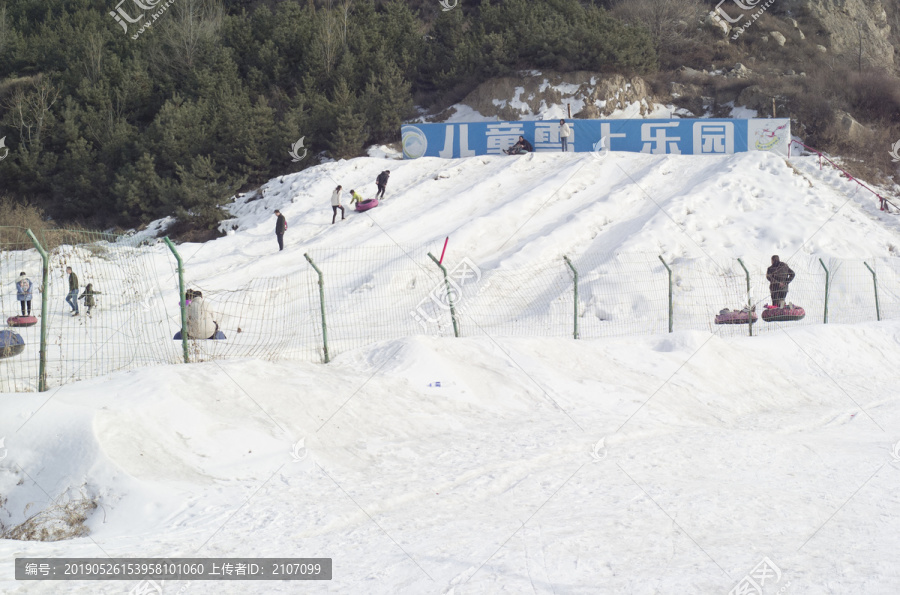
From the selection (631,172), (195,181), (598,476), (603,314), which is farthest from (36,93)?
(598,476)

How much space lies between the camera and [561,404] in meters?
10.7

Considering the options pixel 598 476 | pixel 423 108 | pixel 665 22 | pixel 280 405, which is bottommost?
pixel 598 476

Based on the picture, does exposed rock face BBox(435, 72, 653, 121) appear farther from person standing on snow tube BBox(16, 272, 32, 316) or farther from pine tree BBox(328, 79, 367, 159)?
person standing on snow tube BBox(16, 272, 32, 316)

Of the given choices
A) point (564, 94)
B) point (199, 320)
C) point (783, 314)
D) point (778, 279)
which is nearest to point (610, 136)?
point (564, 94)

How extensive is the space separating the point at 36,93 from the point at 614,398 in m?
33.2

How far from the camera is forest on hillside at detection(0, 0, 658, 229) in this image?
3095 centimetres

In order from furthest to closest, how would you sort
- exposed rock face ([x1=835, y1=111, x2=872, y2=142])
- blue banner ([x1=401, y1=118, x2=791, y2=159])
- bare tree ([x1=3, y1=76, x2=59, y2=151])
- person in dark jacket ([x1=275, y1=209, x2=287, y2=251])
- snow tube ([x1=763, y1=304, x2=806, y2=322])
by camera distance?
bare tree ([x1=3, y1=76, x2=59, y2=151]) → exposed rock face ([x1=835, y1=111, x2=872, y2=142]) → blue banner ([x1=401, y1=118, x2=791, y2=159]) → person in dark jacket ([x1=275, y1=209, x2=287, y2=251]) → snow tube ([x1=763, y1=304, x2=806, y2=322])

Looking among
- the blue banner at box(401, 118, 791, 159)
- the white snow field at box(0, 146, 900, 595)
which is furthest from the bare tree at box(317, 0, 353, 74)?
the white snow field at box(0, 146, 900, 595)

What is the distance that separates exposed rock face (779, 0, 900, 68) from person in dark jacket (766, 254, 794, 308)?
27384mm

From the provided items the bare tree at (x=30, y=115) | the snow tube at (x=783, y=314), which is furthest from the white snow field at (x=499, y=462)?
the bare tree at (x=30, y=115)

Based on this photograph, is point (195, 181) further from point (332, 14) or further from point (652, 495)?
point (652, 495)

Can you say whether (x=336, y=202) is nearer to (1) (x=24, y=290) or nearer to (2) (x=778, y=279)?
(1) (x=24, y=290)

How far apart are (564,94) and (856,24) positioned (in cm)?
1890

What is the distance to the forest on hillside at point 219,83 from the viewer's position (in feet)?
102
